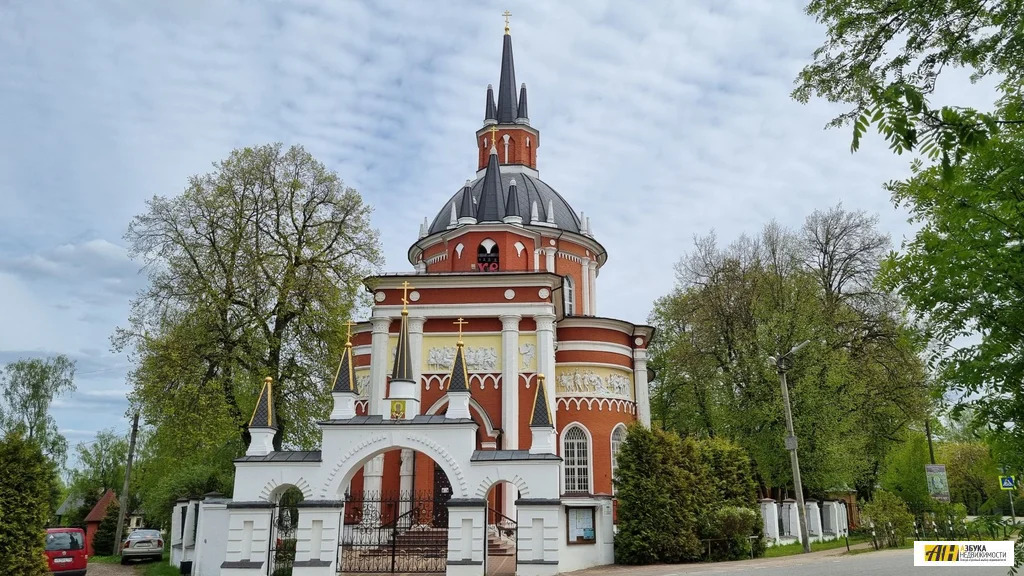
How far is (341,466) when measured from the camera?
16.2 meters

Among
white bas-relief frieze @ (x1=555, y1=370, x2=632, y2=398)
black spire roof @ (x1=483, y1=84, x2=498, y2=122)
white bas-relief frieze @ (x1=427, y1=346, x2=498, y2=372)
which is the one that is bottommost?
white bas-relief frieze @ (x1=555, y1=370, x2=632, y2=398)

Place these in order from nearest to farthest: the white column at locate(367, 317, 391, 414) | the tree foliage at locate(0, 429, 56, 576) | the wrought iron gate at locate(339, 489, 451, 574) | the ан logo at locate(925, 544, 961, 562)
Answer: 1. the tree foliage at locate(0, 429, 56, 576)
2. the ан logo at locate(925, 544, 961, 562)
3. the wrought iron gate at locate(339, 489, 451, 574)
4. the white column at locate(367, 317, 391, 414)

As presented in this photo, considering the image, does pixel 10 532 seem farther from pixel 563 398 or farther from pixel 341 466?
pixel 563 398

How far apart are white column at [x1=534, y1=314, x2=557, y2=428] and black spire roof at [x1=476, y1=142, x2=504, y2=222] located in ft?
22.8

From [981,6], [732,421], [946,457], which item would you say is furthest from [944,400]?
[946,457]

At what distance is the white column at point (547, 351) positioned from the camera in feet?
77.8

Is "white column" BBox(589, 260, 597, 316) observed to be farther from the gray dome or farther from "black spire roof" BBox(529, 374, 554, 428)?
"black spire roof" BBox(529, 374, 554, 428)

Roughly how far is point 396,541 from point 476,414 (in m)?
6.03

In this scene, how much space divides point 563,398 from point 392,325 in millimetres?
6282

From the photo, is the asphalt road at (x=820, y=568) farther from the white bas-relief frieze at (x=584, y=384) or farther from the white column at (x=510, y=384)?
the white bas-relief frieze at (x=584, y=384)

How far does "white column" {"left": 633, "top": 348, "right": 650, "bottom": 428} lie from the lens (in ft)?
89.4

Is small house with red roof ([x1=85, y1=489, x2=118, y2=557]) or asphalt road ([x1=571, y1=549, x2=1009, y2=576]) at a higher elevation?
small house with red roof ([x1=85, y1=489, x2=118, y2=557])

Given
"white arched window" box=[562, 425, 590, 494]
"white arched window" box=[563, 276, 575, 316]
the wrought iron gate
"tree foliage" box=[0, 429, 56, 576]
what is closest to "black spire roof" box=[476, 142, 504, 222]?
"white arched window" box=[563, 276, 575, 316]

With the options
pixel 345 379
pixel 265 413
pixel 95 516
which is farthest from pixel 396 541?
pixel 95 516
